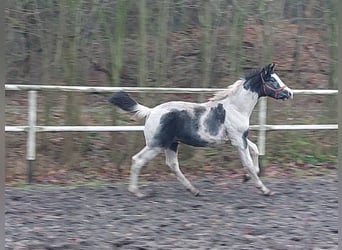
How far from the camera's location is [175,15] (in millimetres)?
7438

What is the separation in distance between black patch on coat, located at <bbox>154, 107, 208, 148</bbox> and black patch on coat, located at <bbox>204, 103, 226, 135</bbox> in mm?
82

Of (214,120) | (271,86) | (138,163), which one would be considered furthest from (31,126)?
(271,86)

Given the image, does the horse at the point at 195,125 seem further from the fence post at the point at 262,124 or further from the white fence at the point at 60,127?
the fence post at the point at 262,124

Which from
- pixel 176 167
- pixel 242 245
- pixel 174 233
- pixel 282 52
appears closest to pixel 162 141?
pixel 176 167

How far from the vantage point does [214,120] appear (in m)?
5.44

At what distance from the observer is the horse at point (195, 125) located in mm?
5352

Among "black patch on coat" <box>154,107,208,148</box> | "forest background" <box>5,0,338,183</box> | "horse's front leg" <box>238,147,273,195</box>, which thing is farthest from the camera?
"forest background" <box>5,0,338,183</box>

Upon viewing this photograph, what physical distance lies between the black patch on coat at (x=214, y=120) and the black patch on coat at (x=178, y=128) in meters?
0.08

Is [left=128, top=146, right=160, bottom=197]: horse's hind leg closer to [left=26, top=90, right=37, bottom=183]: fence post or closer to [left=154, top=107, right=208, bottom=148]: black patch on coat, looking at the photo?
[left=154, top=107, right=208, bottom=148]: black patch on coat

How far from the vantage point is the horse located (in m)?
5.35

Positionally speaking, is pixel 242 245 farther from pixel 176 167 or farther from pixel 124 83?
pixel 124 83

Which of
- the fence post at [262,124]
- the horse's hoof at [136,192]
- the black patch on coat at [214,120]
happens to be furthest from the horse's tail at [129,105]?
the fence post at [262,124]

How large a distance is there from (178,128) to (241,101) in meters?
0.64

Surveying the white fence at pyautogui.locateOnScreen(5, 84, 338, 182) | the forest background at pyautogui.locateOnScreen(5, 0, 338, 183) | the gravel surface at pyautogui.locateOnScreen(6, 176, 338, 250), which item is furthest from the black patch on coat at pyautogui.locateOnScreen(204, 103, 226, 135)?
the forest background at pyautogui.locateOnScreen(5, 0, 338, 183)
